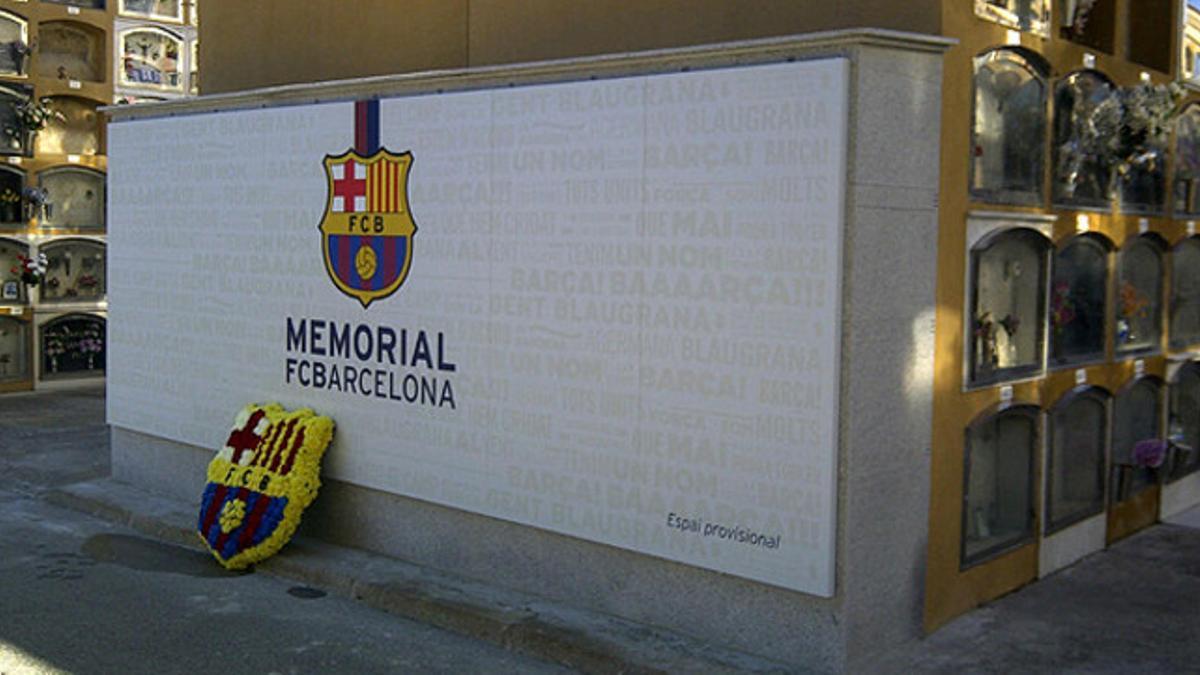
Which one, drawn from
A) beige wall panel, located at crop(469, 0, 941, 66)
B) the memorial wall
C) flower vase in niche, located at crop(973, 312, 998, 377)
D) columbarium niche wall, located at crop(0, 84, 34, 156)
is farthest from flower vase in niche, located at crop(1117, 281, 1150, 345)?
columbarium niche wall, located at crop(0, 84, 34, 156)

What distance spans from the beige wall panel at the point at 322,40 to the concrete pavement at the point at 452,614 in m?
3.30

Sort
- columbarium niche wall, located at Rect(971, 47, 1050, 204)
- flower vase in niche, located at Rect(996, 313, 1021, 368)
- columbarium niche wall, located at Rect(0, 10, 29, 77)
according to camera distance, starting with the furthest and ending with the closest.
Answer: columbarium niche wall, located at Rect(0, 10, 29, 77), flower vase in niche, located at Rect(996, 313, 1021, 368), columbarium niche wall, located at Rect(971, 47, 1050, 204)

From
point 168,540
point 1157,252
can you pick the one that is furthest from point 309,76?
point 1157,252

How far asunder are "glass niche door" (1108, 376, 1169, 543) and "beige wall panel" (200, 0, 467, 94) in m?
5.11

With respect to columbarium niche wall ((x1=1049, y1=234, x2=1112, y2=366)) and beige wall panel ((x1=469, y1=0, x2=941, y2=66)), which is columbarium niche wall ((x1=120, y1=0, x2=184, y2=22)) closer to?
beige wall panel ((x1=469, y1=0, x2=941, y2=66))

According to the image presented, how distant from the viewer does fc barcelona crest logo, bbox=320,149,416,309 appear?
775 centimetres

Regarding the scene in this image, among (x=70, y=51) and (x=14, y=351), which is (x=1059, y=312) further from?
(x=70, y=51)

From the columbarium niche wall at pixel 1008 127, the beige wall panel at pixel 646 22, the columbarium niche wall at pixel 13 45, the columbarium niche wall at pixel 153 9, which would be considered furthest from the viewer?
the columbarium niche wall at pixel 153 9

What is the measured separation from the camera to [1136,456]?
8.46 metres

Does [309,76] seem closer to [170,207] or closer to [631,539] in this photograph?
[170,207]

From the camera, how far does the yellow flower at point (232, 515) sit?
8.09 metres

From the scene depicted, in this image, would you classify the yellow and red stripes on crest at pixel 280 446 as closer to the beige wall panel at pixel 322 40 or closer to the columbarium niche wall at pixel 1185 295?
the beige wall panel at pixel 322 40

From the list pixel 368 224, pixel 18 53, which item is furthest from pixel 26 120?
pixel 368 224

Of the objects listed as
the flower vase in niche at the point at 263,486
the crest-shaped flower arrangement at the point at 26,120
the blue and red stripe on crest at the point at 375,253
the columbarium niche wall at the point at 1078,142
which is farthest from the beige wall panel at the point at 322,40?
the crest-shaped flower arrangement at the point at 26,120
